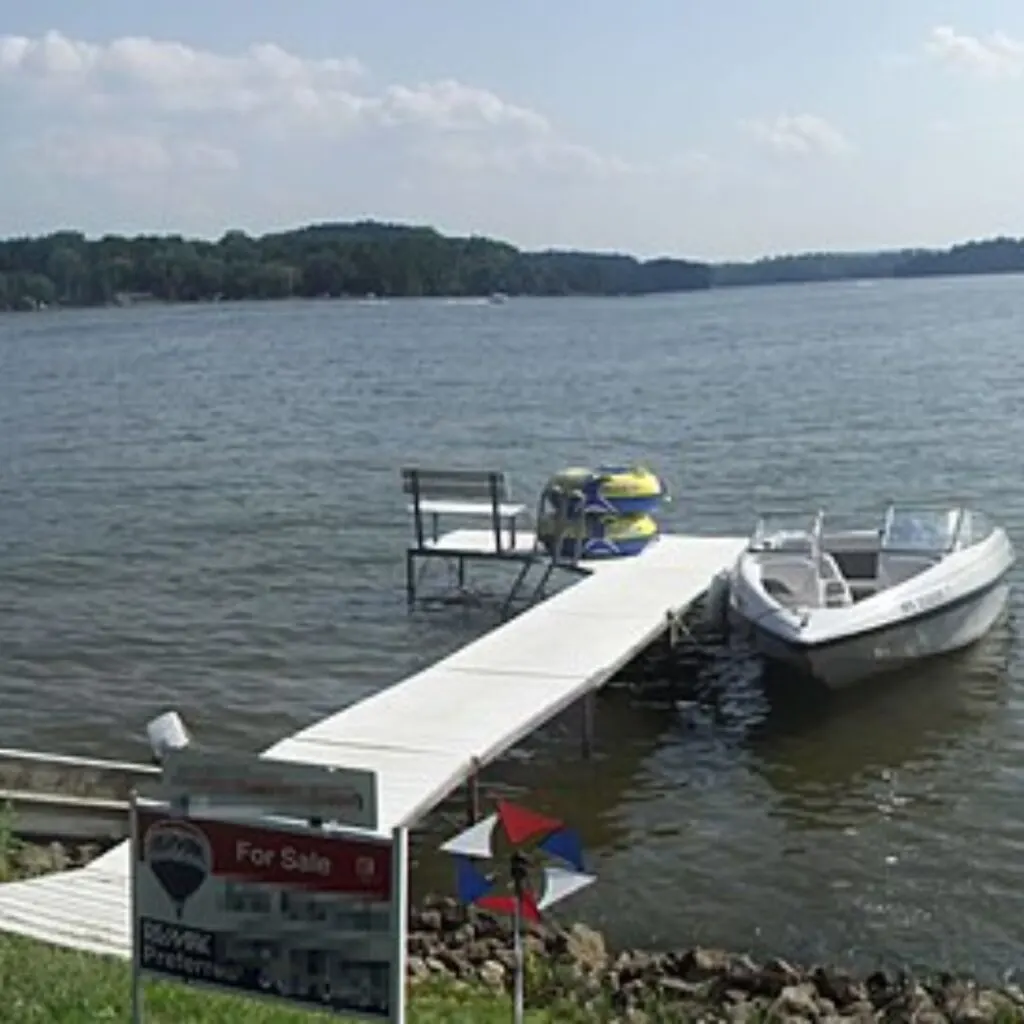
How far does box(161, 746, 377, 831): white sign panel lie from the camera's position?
539cm

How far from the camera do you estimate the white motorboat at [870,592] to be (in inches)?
623

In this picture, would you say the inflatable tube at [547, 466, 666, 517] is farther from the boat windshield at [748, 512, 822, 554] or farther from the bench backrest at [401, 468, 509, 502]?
the boat windshield at [748, 512, 822, 554]

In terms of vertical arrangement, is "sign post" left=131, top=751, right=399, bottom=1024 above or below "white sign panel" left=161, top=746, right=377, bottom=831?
below

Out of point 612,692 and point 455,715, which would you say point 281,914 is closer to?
point 455,715

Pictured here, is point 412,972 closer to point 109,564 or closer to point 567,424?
point 109,564

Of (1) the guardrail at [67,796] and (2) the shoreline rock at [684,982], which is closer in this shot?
(2) the shoreline rock at [684,982]

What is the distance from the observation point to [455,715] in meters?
12.9

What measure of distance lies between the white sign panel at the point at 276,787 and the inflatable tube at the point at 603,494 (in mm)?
14518

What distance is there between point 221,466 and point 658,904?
2676cm

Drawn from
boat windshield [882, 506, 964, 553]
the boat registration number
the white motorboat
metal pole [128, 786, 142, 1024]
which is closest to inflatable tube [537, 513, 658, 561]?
Answer: the white motorboat

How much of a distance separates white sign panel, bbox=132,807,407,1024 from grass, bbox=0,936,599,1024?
2.51 ft

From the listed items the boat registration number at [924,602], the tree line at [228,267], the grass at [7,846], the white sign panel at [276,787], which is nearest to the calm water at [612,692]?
the boat registration number at [924,602]

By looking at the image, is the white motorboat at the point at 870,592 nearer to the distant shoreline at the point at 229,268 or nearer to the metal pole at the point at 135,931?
the metal pole at the point at 135,931

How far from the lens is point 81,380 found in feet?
229
